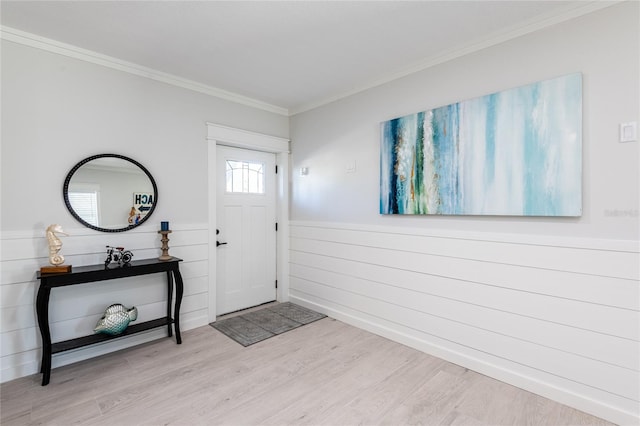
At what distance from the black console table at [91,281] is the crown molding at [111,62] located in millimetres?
1717

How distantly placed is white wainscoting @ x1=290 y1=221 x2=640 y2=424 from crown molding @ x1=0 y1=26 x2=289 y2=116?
2005mm

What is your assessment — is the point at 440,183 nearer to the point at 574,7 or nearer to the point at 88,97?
the point at 574,7

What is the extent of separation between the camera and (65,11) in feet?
6.85

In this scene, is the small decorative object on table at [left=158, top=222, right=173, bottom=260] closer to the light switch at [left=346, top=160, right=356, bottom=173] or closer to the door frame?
the door frame

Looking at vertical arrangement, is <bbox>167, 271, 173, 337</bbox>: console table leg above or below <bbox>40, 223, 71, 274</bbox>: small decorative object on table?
below

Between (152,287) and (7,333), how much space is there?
1000 millimetres

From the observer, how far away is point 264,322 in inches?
135

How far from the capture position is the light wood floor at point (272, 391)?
1.92m

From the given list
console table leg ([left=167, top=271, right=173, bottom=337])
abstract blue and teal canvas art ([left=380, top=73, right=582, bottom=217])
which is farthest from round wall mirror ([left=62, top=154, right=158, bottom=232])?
abstract blue and teal canvas art ([left=380, top=73, right=582, bottom=217])

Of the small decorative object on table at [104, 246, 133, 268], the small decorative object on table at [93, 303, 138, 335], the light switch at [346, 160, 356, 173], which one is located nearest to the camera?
the small decorative object on table at [93, 303, 138, 335]

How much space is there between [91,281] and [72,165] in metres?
0.97

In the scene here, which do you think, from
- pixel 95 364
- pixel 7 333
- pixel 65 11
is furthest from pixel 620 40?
pixel 7 333

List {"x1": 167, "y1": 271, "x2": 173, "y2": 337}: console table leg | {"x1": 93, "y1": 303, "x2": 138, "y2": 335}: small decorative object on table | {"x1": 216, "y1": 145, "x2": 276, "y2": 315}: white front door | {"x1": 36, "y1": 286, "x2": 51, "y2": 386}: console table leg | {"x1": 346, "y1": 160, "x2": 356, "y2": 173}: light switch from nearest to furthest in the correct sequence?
{"x1": 36, "y1": 286, "x2": 51, "y2": 386}: console table leg
{"x1": 93, "y1": 303, "x2": 138, "y2": 335}: small decorative object on table
{"x1": 167, "y1": 271, "x2": 173, "y2": 337}: console table leg
{"x1": 346, "y1": 160, "x2": 356, "y2": 173}: light switch
{"x1": 216, "y1": 145, "x2": 276, "y2": 315}: white front door

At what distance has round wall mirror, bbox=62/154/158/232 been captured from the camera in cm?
257
